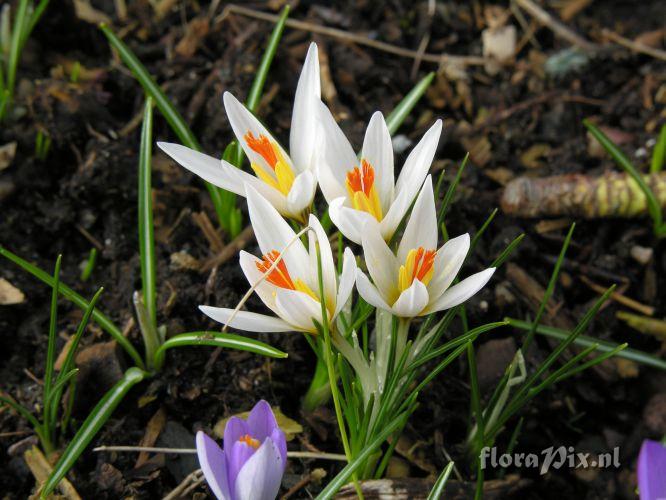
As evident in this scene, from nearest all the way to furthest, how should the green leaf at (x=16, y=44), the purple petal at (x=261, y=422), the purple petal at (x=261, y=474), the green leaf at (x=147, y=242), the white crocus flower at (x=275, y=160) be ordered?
the purple petal at (x=261, y=474) → the purple petal at (x=261, y=422) → the white crocus flower at (x=275, y=160) → the green leaf at (x=147, y=242) → the green leaf at (x=16, y=44)

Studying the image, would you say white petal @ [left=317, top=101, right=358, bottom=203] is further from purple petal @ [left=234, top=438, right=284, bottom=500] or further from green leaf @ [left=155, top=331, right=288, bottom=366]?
purple petal @ [left=234, top=438, right=284, bottom=500]

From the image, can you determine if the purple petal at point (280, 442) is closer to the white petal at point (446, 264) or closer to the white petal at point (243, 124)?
the white petal at point (446, 264)

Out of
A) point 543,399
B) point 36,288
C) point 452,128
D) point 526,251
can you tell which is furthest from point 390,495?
point 452,128

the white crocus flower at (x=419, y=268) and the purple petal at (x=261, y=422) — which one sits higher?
the white crocus flower at (x=419, y=268)

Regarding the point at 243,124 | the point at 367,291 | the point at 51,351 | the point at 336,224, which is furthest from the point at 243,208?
the point at 367,291

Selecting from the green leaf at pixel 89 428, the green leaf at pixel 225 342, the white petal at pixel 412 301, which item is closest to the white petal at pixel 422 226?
the white petal at pixel 412 301

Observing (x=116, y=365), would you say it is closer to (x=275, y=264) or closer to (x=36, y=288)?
(x=36, y=288)

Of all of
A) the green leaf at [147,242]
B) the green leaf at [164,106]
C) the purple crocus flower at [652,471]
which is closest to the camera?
the purple crocus flower at [652,471]
